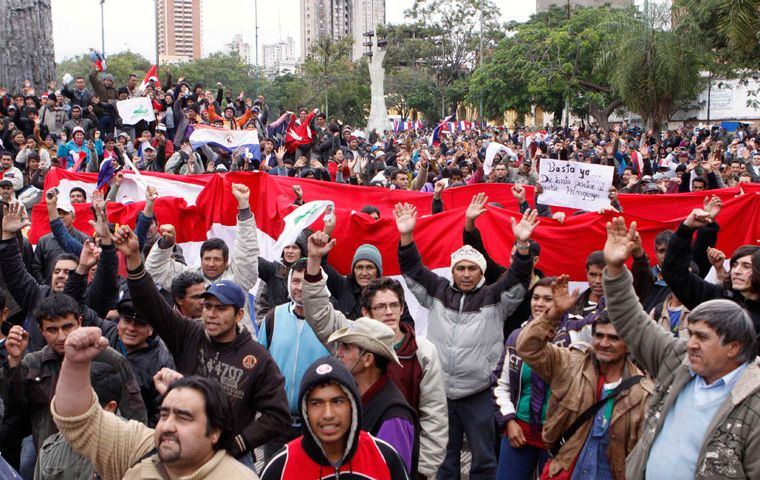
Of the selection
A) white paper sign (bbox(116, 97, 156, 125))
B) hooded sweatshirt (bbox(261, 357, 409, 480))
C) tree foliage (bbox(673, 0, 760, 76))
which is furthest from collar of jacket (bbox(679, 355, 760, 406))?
tree foliage (bbox(673, 0, 760, 76))

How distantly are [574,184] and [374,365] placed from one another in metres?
4.88

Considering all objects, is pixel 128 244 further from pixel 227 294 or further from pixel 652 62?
pixel 652 62

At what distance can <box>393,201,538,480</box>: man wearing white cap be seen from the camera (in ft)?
18.5

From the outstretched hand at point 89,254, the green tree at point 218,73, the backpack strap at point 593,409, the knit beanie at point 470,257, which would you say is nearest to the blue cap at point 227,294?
the outstretched hand at point 89,254

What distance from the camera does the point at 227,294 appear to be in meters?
4.28

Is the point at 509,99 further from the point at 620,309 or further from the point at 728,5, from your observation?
the point at 620,309

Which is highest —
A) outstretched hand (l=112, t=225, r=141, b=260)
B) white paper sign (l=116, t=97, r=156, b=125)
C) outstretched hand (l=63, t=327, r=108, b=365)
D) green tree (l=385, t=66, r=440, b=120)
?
green tree (l=385, t=66, r=440, b=120)

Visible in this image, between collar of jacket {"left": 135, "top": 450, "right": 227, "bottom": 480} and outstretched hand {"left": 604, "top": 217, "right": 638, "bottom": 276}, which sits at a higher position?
outstretched hand {"left": 604, "top": 217, "right": 638, "bottom": 276}

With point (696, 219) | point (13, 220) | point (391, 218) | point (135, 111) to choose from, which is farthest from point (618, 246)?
point (135, 111)

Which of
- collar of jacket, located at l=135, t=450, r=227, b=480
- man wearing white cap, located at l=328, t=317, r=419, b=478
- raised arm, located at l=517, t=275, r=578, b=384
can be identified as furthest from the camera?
raised arm, located at l=517, t=275, r=578, b=384

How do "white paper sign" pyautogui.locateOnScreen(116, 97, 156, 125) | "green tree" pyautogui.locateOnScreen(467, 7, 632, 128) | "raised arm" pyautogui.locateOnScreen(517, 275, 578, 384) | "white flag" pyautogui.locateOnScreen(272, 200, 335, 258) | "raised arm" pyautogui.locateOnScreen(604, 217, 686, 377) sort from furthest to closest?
1. "green tree" pyautogui.locateOnScreen(467, 7, 632, 128)
2. "white paper sign" pyautogui.locateOnScreen(116, 97, 156, 125)
3. "white flag" pyautogui.locateOnScreen(272, 200, 335, 258)
4. "raised arm" pyautogui.locateOnScreen(517, 275, 578, 384)
5. "raised arm" pyautogui.locateOnScreen(604, 217, 686, 377)

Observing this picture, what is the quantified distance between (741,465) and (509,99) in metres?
46.4

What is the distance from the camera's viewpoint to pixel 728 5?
60.5 feet

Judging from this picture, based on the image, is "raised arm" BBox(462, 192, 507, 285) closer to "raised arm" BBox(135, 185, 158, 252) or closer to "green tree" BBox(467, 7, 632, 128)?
"raised arm" BBox(135, 185, 158, 252)
